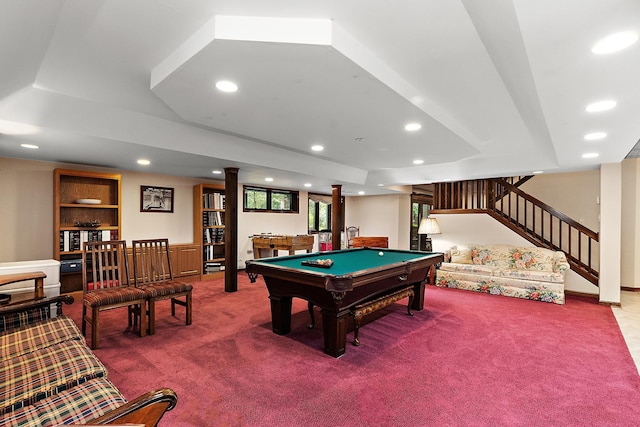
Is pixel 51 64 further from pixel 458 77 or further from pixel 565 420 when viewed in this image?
pixel 565 420

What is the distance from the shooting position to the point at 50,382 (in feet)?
5.09

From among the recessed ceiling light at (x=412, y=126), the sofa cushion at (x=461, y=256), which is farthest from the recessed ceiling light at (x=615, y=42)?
the sofa cushion at (x=461, y=256)

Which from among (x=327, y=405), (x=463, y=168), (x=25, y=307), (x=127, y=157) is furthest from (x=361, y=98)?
(x=463, y=168)

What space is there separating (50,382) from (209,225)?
5.00 metres

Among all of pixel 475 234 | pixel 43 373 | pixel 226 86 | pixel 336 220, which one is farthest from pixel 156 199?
pixel 475 234

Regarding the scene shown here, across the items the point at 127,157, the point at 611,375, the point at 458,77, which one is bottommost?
the point at 611,375

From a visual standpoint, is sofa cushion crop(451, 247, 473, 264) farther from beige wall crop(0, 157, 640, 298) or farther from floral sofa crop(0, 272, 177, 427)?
floral sofa crop(0, 272, 177, 427)

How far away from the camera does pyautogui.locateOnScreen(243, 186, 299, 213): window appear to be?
7777 mm

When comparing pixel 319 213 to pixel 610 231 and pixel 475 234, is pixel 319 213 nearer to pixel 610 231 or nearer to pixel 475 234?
pixel 475 234

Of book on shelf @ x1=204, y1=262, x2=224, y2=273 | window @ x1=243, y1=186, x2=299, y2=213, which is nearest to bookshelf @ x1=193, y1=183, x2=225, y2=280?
book on shelf @ x1=204, y1=262, x2=224, y2=273

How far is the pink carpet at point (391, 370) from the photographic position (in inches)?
81.7

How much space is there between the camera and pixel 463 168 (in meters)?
6.09

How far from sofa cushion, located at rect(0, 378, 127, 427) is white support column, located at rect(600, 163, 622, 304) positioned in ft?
21.0

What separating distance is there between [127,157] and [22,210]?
1.85 meters
